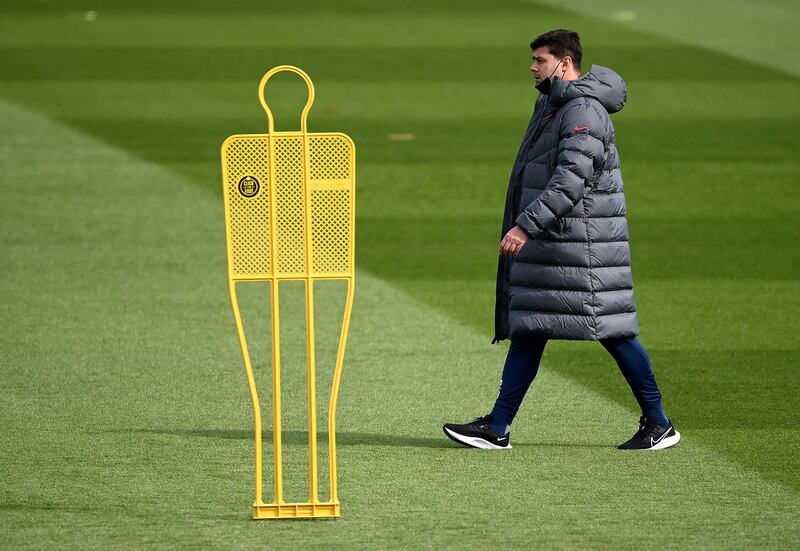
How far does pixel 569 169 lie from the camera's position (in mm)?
6918

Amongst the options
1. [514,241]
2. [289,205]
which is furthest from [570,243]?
[289,205]

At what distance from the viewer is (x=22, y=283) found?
11.1 metres

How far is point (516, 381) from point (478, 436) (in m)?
0.32

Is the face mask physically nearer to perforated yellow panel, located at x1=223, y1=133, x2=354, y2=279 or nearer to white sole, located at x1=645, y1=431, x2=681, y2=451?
perforated yellow panel, located at x1=223, y1=133, x2=354, y2=279

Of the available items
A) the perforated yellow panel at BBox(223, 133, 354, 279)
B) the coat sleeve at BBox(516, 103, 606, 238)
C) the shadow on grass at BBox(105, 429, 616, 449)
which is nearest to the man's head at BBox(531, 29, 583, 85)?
the coat sleeve at BBox(516, 103, 606, 238)

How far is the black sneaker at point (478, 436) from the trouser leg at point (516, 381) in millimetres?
35

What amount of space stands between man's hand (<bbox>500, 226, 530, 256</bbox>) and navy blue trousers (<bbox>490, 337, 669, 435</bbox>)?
54cm

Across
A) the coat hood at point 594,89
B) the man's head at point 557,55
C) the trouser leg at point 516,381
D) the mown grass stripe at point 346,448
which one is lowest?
the mown grass stripe at point 346,448

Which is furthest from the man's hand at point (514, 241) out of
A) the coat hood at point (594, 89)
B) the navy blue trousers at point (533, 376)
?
the coat hood at point (594, 89)

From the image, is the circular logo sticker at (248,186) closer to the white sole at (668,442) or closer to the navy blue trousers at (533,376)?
the navy blue trousers at (533,376)

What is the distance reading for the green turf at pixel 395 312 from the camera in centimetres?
644

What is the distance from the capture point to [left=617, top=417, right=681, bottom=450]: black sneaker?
7.26 metres

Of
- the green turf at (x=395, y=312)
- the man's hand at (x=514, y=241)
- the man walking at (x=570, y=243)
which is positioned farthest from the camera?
the man walking at (x=570, y=243)

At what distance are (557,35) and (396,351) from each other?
2.80 metres
